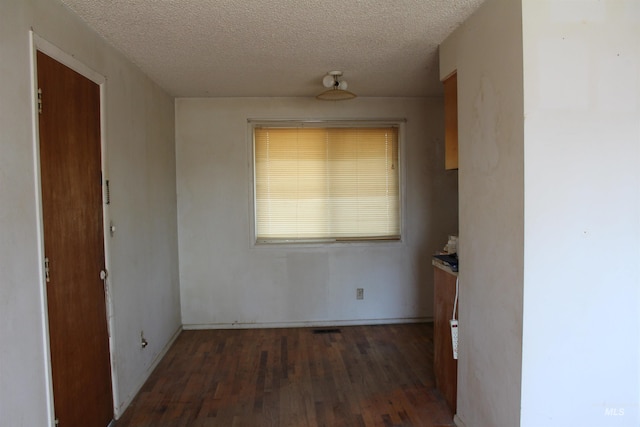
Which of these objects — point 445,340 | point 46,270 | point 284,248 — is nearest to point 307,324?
point 284,248

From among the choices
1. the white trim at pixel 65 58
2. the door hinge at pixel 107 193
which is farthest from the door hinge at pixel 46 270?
the white trim at pixel 65 58

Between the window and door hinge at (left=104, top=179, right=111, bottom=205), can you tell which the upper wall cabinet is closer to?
the window

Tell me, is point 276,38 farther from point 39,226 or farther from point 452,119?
point 39,226

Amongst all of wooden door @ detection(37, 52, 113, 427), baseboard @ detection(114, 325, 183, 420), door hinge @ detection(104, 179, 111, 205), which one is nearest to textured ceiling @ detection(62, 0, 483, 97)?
wooden door @ detection(37, 52, 113, 427)

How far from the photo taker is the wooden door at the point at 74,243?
1.75m

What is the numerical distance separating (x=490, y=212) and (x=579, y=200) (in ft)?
1.25

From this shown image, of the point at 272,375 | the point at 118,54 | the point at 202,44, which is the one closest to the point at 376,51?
the point at 202,44

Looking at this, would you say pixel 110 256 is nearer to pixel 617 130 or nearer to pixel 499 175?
pixel 499 175

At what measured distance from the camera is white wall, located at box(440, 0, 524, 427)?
167 centimetres

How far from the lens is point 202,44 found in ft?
8.04

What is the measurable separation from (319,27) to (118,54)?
Result: 1.40 m

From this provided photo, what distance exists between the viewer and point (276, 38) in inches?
92.9

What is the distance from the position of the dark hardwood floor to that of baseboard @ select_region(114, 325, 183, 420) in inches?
1.5

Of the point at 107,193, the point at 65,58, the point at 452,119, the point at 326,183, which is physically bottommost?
the point at 107,193
